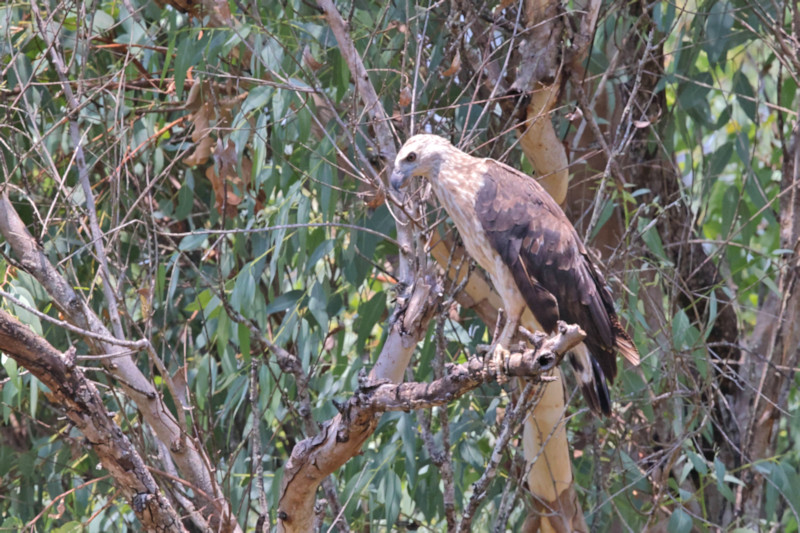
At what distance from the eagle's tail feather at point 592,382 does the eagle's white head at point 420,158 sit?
670 millimetres

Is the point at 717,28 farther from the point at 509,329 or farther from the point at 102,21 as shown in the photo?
the point at 102,21

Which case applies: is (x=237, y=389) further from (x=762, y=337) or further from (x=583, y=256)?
(x=762, y=337)

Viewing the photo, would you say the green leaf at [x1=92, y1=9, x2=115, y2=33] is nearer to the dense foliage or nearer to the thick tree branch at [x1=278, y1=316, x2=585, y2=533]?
the dense foliage

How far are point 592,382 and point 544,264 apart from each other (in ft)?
1.21

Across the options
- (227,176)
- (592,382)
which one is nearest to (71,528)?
(227,176)

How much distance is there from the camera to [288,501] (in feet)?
7.20

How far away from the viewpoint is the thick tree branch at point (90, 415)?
1918 millimetres

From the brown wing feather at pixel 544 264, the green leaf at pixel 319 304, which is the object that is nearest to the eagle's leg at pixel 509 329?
the brown wing feather at pixel 544 264

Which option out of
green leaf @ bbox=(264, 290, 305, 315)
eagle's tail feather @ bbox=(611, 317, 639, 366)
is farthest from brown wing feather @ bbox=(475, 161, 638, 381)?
green leaf @ bbox=(264, 290, 305, 315)

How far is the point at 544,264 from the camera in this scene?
8.51ft

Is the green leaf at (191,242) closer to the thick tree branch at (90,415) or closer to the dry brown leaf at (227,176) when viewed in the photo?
the dry brown leaf at (227,176)

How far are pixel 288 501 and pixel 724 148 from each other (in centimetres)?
234

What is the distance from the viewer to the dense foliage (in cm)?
280

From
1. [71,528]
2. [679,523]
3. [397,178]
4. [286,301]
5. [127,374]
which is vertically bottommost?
[679,523]
